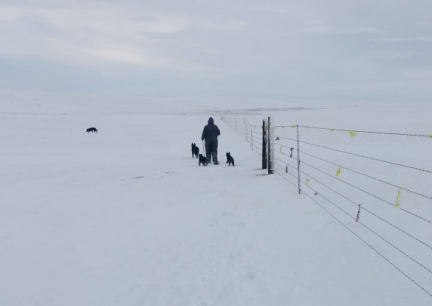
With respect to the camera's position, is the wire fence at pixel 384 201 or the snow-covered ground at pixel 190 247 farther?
the wire fence at pixel 384 201

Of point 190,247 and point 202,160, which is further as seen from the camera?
point 202,160

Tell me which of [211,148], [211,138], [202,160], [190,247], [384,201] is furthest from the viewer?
[211,148]

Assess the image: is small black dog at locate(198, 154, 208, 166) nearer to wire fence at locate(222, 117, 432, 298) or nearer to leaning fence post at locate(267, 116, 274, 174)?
wire fence at locate(222, 117, 432, 298)

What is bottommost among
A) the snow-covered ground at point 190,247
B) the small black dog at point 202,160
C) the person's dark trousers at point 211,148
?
the snow-covered ground at point 190,247

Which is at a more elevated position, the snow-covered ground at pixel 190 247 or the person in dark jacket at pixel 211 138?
the person in dark jacket at pixel 211 138

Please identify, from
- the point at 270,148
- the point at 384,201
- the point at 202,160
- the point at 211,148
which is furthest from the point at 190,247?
the point at 211,148

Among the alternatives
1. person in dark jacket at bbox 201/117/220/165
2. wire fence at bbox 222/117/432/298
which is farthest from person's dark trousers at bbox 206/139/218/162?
wire fence at bbox 222/117/432/298

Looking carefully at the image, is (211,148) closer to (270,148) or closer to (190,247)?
(270,148)

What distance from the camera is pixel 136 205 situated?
785 cm

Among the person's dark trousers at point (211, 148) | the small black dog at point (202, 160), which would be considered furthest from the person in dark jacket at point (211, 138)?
the small black dog at point (202, 160)

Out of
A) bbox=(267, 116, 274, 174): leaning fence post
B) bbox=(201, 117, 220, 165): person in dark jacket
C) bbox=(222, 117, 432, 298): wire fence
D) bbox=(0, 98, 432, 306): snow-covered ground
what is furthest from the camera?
bbox=(201, 117, 220, 165): person in dark jacket

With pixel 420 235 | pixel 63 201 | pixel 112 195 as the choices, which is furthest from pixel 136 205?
pixel 420 235

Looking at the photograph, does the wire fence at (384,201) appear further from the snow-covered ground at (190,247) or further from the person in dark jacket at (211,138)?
the person in dark jacket at (211,138)

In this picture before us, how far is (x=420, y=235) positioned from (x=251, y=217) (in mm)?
2661
